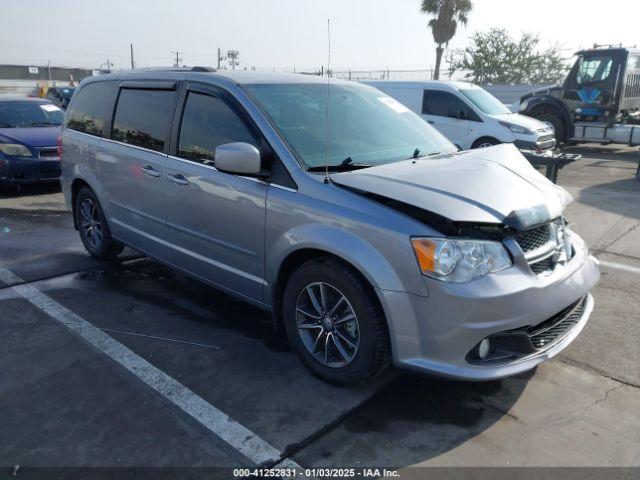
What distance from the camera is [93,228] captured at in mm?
5426

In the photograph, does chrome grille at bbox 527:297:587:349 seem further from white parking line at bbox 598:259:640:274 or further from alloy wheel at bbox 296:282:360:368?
white parking line at bbox 598:259:640:274

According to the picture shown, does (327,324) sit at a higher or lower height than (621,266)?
higher

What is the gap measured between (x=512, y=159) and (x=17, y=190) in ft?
28.4

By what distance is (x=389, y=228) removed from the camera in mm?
2738

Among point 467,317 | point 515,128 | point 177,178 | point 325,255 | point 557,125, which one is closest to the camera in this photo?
point 467,317

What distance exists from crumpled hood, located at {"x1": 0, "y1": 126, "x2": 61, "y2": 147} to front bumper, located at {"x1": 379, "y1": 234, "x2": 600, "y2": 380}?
8112 mm

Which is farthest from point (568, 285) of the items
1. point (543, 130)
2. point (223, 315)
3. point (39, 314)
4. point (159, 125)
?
point (543, 130)

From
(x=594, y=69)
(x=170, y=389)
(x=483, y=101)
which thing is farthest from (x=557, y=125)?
(x=170, y=389)

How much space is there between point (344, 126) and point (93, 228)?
311cm

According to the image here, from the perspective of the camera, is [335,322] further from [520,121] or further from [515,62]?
[515,62]

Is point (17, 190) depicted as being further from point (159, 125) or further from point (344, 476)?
point (344, 476)

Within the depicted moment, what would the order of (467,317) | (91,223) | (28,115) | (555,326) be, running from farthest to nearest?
(28,115)
(91,223)
(555,326)
(467,317)

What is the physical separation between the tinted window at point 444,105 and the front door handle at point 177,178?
855 cm

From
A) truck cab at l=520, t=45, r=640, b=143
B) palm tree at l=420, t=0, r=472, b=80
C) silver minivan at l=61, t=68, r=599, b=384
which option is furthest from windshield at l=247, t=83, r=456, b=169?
palm tree at l=420, t=0, r=472, b=80
